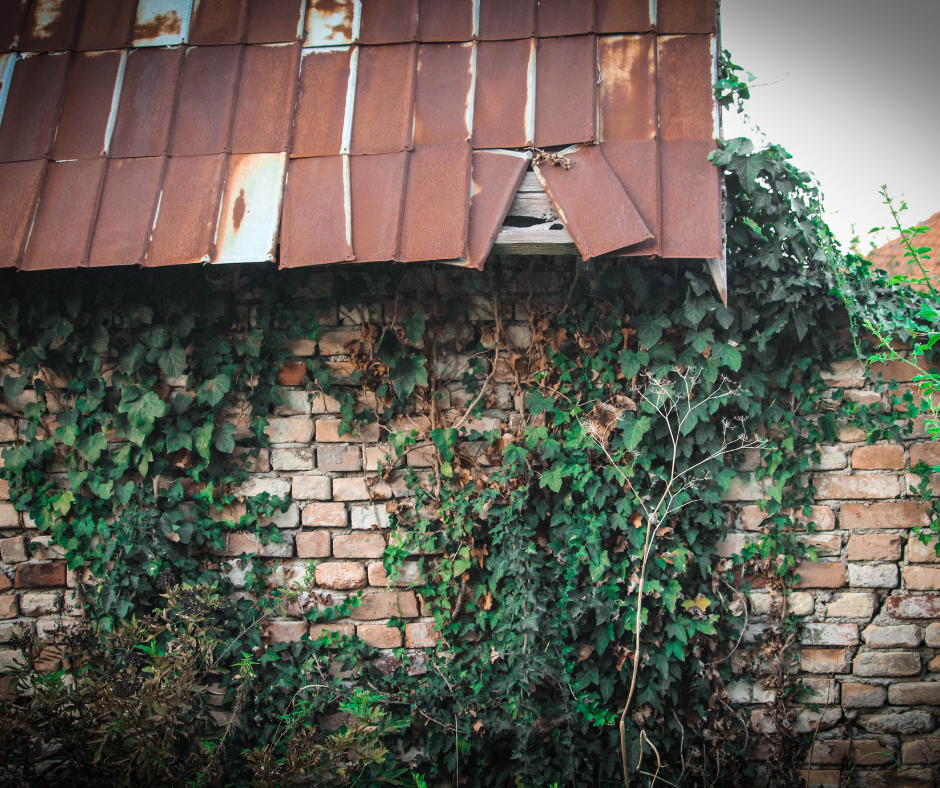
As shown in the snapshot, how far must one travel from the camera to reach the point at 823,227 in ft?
8.71

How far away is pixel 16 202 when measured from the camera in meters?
2.48

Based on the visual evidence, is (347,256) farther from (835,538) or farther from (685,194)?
(835,538)

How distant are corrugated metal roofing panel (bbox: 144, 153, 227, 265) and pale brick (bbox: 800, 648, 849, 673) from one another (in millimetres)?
3252

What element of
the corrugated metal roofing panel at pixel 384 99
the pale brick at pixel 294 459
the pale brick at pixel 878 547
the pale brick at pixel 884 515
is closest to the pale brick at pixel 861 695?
the pale brick at pixel 878 547

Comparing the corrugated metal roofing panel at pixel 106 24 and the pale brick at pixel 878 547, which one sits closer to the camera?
the corrugated metal roofing panel at pixel 106 24

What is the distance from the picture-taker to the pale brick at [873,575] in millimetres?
2885

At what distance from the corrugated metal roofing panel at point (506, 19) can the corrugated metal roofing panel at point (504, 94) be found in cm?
4

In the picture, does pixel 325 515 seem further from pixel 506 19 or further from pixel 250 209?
pixel 506 19

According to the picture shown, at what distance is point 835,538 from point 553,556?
53.7 inches

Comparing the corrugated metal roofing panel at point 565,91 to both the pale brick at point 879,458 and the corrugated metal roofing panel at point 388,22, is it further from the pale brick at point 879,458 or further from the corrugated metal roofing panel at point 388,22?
the pale brick at point 879,458

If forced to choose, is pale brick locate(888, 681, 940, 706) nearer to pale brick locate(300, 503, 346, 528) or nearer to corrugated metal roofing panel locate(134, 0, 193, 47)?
pale brick locate(300, 503, 346, 528)

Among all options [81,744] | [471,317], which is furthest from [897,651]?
[81,744]

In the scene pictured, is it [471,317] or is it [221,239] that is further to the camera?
[471,317]

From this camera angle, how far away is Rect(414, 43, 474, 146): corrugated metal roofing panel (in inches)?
94.6
